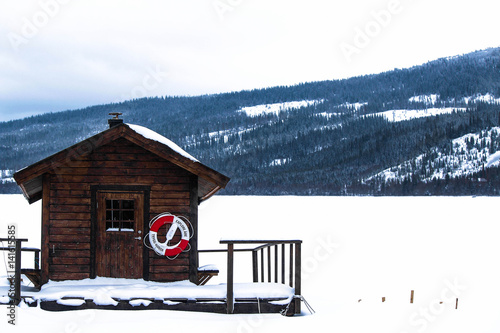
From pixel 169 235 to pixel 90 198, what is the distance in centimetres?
166

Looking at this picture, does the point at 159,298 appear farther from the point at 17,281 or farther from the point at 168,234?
the point at 17,281

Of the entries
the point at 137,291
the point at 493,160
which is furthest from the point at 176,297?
the point at 493,160

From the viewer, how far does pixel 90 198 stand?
35.8 ft

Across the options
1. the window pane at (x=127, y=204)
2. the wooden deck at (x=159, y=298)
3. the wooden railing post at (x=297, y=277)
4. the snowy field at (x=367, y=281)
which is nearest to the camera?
the snowy field at (x=367, y=281)

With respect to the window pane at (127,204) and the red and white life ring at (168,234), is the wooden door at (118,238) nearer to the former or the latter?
the window pane at (127,204)

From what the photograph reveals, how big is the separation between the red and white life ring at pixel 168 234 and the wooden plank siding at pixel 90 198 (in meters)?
0.12

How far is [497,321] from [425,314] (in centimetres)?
149

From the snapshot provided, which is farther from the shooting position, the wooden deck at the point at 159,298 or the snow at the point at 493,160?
the snow at the point at 493,160

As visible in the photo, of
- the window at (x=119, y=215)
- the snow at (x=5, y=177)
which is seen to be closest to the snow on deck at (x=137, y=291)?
the window at (x=119, y=215)

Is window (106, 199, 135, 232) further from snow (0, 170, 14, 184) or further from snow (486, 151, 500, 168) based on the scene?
snow (0, 170, 14, 184)

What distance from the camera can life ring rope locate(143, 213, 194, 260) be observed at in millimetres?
10867

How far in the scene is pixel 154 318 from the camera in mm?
9148

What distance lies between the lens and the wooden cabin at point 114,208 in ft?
35.6

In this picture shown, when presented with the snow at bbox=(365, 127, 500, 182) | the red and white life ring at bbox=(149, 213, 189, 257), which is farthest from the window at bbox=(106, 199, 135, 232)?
the snow at bbox=(365, 127, 500, 182)
